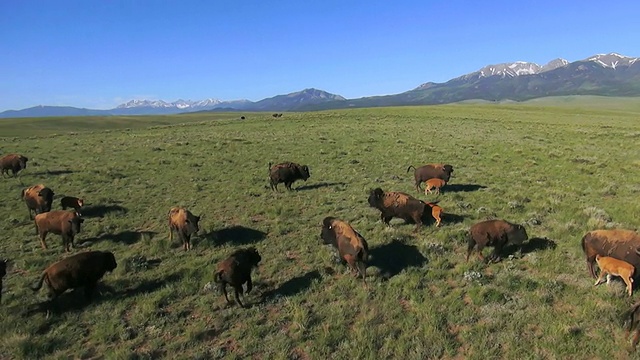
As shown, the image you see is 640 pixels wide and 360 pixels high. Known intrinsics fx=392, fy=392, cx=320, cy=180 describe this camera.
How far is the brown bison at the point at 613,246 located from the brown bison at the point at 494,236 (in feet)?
5.35

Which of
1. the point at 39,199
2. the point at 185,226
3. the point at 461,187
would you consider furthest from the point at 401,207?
the point at 39,199

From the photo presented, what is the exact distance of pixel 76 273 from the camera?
9.22 m

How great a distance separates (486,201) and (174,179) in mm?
17625

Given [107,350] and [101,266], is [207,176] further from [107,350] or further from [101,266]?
[107,350]

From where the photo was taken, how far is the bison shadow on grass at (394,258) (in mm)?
10695

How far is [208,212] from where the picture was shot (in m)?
17.1

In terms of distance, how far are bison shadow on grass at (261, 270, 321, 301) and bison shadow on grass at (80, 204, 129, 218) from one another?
10.3 m

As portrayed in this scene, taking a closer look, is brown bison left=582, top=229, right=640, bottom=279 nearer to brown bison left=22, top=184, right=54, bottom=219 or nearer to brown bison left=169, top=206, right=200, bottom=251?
brown bison left=169, top=206, right=200, bottom=251

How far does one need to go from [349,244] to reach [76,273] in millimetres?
6667

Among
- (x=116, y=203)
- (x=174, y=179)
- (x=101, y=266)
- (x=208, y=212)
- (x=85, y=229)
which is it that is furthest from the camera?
(x=174, y=179)

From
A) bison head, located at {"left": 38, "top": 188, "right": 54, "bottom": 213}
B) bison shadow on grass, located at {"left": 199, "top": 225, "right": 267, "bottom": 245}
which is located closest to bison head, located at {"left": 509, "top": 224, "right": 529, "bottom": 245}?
bison shadow on grass, located at {"left": 199, "top": 225, "right": 267, "bottom": 245}

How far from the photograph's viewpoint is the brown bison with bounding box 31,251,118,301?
29.8 feet

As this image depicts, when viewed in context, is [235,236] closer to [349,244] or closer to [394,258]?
[349,244]

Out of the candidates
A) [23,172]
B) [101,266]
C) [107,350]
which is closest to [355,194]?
[101,266]
